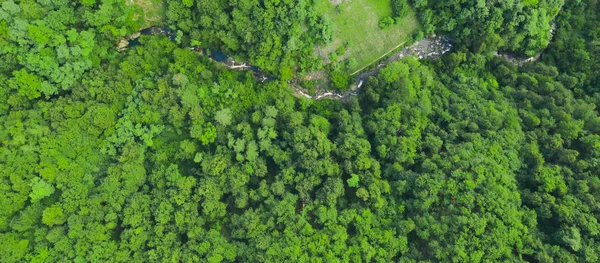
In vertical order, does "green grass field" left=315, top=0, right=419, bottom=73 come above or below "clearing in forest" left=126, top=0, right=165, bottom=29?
above

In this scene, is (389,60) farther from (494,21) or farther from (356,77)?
(494,21)

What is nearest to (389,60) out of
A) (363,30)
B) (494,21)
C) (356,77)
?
(356,77)

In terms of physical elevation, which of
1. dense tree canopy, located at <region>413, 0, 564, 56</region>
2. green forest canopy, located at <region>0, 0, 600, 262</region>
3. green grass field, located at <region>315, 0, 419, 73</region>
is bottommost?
green forest canopy, located at <region>0, 0, 600, 262</region>

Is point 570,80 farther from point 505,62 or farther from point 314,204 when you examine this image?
point 314,204

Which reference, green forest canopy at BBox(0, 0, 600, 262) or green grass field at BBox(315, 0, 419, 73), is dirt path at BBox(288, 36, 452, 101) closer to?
green grass field at BBox(315, 0, 419, 73)

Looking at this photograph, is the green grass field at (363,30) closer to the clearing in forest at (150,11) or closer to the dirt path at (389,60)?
the dirt path at (389,60)

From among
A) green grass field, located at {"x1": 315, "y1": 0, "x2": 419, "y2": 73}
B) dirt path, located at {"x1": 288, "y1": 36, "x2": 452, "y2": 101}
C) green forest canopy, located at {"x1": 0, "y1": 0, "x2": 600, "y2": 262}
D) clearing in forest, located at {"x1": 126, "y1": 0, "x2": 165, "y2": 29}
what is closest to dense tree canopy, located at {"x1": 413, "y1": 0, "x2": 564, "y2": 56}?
green forest canopy, located at {"x1": 0, "y1": 0, "x2": 600, "y2": 262}

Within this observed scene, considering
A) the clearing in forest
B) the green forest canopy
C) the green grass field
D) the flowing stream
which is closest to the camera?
the green forest canopy
